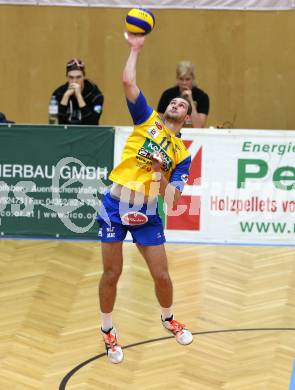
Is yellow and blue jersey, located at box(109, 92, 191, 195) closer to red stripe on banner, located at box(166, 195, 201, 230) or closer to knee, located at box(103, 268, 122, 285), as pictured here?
knee, located at box(103, 268, 122, 285)

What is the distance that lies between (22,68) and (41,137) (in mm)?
4348

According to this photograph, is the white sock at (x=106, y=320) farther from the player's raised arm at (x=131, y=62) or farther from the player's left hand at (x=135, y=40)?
the player's left hand at (x=135, y=40)

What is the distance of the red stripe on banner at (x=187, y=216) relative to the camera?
15.3 meters

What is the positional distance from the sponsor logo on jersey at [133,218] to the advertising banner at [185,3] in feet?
28.7

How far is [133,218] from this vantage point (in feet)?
33.1

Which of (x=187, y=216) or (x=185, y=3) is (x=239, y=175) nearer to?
(x=187, y=216)

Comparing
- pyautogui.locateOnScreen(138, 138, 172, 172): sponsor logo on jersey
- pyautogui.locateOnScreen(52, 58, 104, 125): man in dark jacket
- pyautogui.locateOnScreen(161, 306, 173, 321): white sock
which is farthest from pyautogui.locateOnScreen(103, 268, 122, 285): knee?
pyautogui.locateOnScreen(52, 58, 104, 125): man in dark jacket

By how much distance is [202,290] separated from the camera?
1370 centimetres

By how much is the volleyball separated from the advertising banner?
8668 millimetres

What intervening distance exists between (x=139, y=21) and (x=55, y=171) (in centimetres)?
614

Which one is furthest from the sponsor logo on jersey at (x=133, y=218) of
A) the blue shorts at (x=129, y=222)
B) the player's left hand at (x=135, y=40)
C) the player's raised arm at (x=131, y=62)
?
the player's left hand at (x=135, y=40)

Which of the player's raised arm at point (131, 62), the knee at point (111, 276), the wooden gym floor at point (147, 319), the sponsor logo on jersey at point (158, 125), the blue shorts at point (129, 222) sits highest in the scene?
the player's raised arm at point (131, 62)

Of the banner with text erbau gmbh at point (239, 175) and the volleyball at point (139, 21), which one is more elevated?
the volleyball at point (139, 21)

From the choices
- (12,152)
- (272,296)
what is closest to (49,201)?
(12,152)
